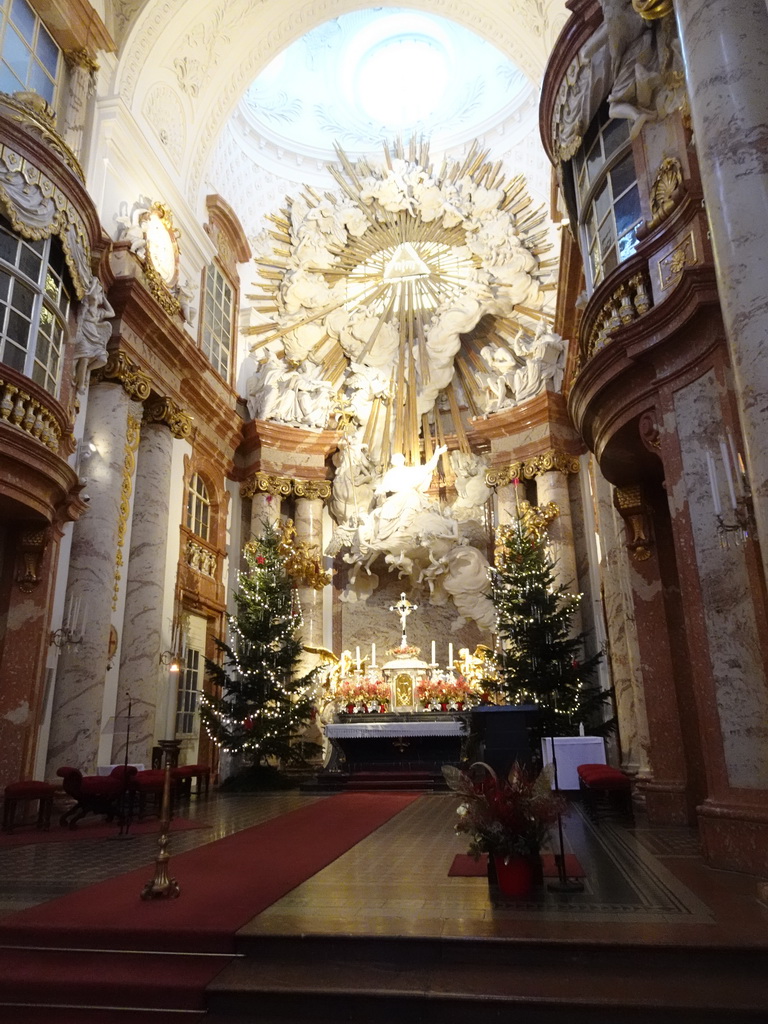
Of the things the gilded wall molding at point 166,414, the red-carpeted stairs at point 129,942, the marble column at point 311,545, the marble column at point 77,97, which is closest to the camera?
the red-carpeted stairs at point 129,942

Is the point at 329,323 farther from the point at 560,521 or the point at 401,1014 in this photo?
the point at 401,1014

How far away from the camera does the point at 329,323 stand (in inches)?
784

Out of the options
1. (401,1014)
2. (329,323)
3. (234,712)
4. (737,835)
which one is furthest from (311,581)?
(401,1014)

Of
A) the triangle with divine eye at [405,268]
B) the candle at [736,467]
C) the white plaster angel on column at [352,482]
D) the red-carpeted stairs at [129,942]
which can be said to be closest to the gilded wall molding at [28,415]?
the red-carpeted stairs at [129,942]

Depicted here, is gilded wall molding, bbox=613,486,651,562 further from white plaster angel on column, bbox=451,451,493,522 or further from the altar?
white plaster angel on column, bbox=451,451,493,522

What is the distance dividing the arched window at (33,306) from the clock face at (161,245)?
390 centimetres

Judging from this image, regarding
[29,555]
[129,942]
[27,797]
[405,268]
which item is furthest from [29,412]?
[405,268]

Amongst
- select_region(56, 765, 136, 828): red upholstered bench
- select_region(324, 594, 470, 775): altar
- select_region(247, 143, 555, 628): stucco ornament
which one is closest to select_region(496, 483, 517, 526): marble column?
select_region(247, 143, 555, 628): stucco ornament

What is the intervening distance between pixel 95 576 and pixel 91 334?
3.55m

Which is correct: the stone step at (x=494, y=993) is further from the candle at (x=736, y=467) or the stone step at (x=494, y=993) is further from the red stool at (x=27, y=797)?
the red stool at (x=27, y=797)

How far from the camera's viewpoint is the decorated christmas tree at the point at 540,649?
12758 millimetres

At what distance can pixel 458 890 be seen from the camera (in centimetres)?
556

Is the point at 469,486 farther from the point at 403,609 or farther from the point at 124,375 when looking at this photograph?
the point at 124,375

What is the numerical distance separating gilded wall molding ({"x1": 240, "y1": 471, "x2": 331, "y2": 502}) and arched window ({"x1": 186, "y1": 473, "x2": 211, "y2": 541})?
1280 mm
